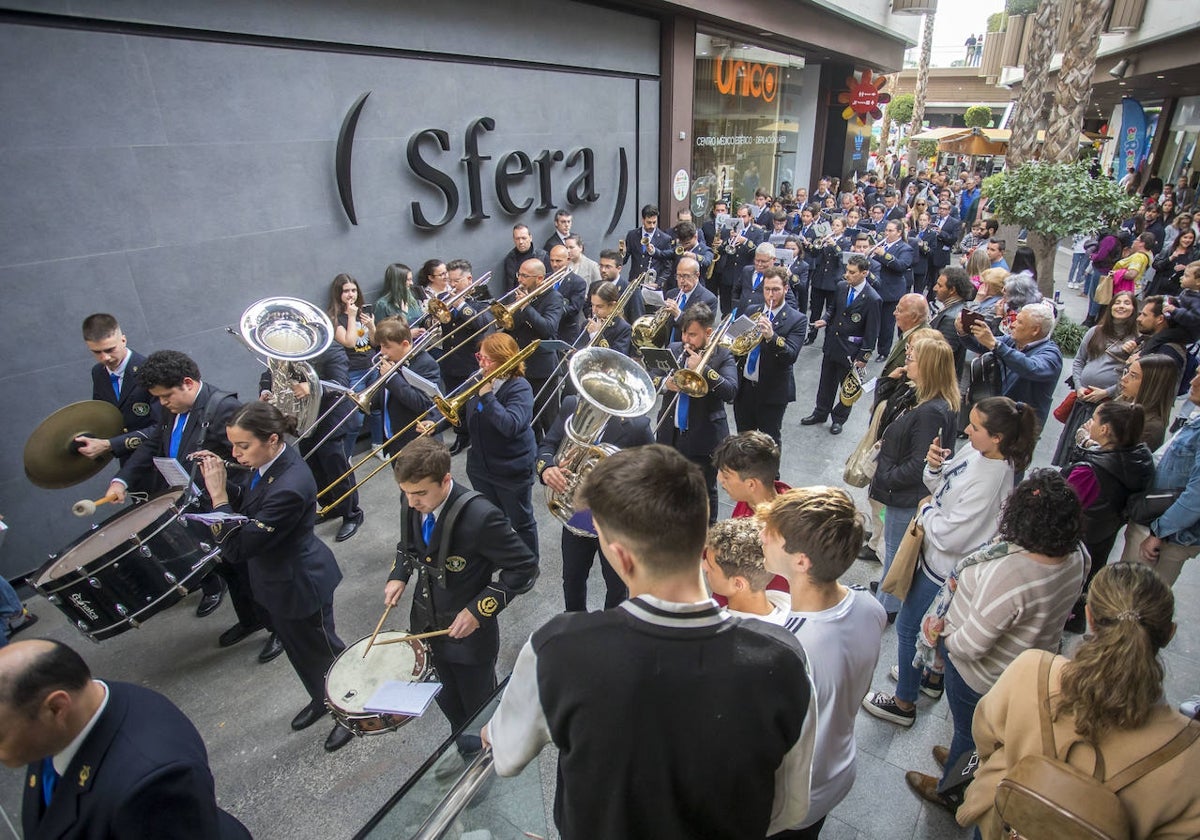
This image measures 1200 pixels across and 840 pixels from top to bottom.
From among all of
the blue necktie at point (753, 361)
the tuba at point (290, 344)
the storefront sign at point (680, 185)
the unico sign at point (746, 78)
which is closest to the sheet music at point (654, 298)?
the blue necktie at point (753, 361)

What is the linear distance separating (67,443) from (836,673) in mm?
4757

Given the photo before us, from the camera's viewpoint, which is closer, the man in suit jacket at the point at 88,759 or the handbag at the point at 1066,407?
the man in suit jacket at the point at 88,759

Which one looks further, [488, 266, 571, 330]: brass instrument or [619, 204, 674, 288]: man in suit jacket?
[619, 204, 674, 288]: man in suit jacket

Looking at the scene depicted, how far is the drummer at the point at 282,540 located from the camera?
3.19m

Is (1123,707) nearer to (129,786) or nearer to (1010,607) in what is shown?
A: (1010,607)

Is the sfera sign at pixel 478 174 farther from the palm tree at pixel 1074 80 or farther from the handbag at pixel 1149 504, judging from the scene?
the palm tree at pixel 1074 80

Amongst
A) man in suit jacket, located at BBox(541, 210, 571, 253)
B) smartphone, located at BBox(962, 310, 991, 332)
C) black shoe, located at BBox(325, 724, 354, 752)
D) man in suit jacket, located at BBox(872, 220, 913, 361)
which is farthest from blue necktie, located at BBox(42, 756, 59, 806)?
man in suit jacket, located at BBox(872, 220, 913, 361)

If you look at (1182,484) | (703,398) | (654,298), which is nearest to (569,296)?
(654,298)

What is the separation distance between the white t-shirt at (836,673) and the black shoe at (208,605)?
4.48 m

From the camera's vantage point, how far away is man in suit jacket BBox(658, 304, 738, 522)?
4699mm

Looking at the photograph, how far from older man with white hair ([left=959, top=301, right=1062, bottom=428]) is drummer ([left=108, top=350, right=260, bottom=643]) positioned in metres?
5.53

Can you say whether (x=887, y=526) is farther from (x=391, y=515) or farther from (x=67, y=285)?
(x=67, y=285)

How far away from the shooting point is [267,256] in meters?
6.09

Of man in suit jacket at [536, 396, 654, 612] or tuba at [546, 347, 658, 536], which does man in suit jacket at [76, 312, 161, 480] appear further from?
tuba at [546, 347, 658, 536]
